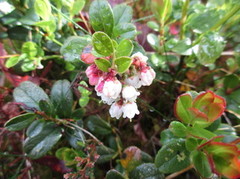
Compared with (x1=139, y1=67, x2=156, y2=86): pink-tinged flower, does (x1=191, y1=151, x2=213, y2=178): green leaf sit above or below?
below

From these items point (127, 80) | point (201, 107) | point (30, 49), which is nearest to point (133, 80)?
point (127, 80)

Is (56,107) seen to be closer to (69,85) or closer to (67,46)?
(69,85)

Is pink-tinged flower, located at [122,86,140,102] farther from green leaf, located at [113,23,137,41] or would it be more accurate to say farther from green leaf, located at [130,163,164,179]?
green leaf, located at [130,163,164,179]

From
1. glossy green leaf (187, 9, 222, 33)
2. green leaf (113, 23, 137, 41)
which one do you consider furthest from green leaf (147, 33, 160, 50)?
green leaf (113, 23, 137, 41)

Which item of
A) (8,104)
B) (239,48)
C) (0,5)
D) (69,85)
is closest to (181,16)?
(239,48)

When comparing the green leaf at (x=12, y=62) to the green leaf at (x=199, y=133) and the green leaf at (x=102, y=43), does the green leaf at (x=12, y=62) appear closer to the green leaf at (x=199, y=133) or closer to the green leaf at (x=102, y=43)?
the green leaf at (x=102, y=43)
